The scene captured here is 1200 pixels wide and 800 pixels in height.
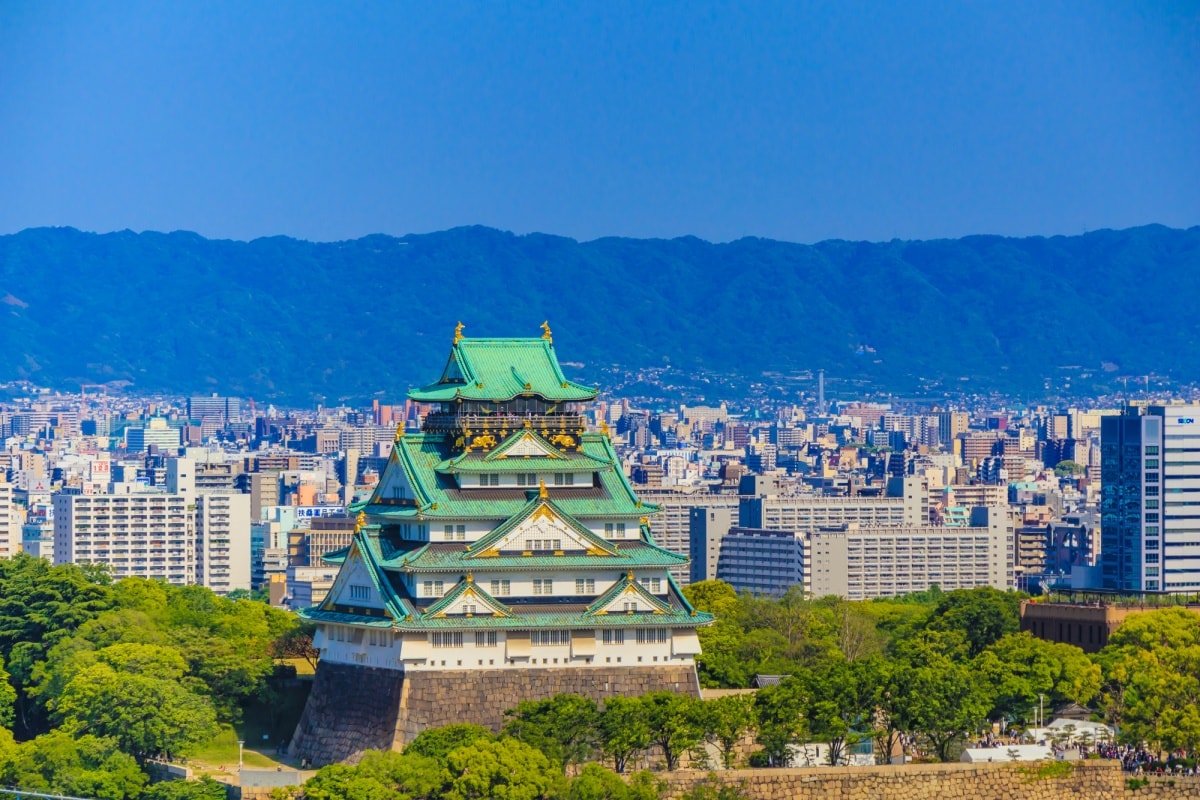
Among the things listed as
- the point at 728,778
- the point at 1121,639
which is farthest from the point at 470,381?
the point at 1121,639

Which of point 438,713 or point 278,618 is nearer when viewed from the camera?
point 438,713

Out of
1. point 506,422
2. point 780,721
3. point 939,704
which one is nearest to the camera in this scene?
point 780,721

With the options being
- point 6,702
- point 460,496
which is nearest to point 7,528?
point 6,702

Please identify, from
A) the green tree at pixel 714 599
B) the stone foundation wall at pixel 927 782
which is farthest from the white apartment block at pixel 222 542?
the stone foundation wall at pixel 927 782

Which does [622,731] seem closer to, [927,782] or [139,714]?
[927,782]

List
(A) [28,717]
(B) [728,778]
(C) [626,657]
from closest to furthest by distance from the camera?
(B) [728,778] < (C) [626,657] < (A) [28,717]

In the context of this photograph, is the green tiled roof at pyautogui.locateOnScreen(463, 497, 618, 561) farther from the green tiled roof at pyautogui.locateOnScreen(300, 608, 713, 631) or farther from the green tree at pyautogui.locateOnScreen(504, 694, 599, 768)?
the green tree at pyautogui.locateOnScreen(504, 694, 599, 768)

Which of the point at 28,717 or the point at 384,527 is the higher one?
the point at 384,527

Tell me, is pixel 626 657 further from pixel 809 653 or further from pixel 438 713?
pixel 809 653
